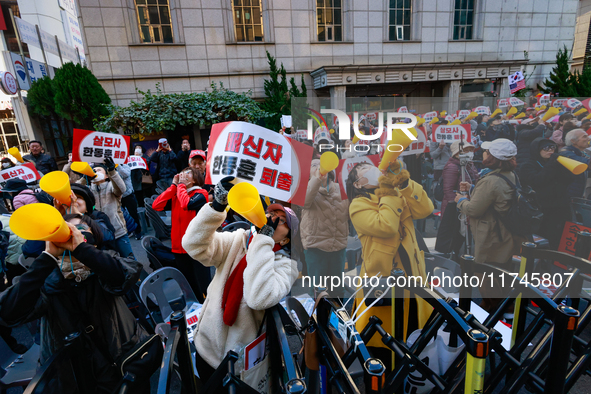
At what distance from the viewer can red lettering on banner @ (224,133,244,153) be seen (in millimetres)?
1977

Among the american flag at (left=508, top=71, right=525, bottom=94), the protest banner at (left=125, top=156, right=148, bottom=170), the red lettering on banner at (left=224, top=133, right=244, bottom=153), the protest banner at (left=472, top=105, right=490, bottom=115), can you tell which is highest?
the american flag at (left=508, top=71, right=525, bottom=94)

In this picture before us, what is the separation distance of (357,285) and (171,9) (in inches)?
512

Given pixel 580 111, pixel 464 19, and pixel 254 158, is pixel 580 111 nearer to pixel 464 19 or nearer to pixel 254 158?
pixel 254 158

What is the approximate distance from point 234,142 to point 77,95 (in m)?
10.1

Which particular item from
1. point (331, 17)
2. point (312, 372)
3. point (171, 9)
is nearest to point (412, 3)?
point (331, 17)

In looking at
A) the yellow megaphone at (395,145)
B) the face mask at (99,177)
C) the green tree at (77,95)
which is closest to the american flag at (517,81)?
the yellow megaphone at (395,145)

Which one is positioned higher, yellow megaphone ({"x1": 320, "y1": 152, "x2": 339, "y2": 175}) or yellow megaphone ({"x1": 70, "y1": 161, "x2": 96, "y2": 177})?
yellow megaphone ({"x1": 320, "y1": 152, "x2": 339, "y2": 175})

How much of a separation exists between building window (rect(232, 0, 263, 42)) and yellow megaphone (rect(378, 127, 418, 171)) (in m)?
12.3

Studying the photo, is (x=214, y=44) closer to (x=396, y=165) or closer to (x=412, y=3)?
(x=412, y=3)

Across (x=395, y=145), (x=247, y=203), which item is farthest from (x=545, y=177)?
(x=247, y=203)

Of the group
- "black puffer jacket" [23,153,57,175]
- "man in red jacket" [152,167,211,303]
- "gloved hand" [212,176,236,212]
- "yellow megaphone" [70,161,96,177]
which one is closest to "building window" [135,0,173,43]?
"black puffer jacket" [23,153,57,175]

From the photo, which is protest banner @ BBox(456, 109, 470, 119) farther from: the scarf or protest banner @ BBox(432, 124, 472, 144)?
the scarf

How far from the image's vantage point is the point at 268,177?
1.90 m

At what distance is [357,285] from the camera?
65.1 inches
